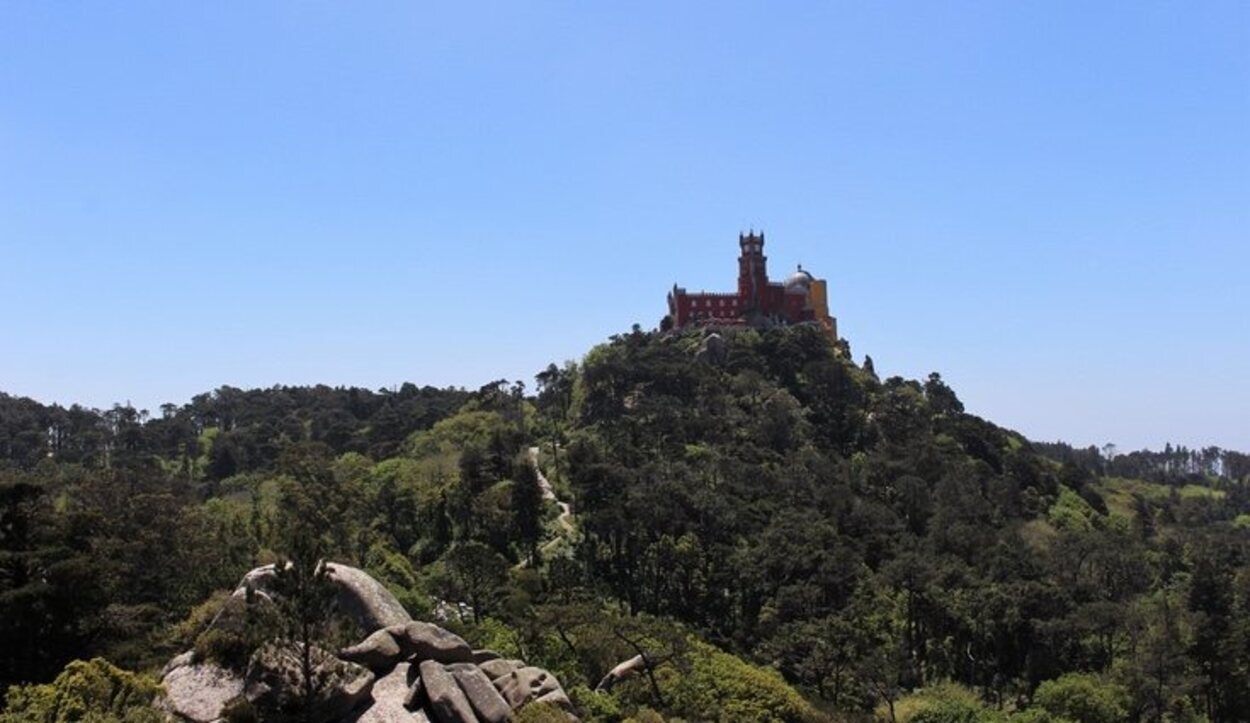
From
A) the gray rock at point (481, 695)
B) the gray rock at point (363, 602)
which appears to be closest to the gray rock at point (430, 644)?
the gray rock at point (481, 695)

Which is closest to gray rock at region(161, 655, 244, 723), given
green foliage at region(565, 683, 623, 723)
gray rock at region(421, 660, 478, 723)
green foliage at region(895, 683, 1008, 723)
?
gray rock at region(421, 660, 478, 723)

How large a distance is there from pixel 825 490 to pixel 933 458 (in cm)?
1796

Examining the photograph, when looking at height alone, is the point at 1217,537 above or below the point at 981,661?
above

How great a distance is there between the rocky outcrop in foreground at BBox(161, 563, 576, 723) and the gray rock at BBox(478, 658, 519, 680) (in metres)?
0.03

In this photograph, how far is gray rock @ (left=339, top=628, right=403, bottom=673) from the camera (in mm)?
30922

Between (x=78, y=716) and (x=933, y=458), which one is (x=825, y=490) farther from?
(x=78, y=716)

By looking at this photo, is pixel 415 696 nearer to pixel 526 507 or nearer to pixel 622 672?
pixel 622 672

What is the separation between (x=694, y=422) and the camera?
93750mm

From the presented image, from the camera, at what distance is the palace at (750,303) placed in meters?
120

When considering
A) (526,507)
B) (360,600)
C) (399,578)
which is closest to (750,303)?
(526,507)

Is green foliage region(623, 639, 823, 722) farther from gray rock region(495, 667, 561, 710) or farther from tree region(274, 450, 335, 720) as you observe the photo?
tree region(274, 450, 335, 720)

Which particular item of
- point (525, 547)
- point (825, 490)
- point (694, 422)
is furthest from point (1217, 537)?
point (525, 547)

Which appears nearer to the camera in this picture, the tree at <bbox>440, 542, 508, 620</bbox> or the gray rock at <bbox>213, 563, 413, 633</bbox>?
the gray rock at <bbox>213, 563, 413, 633</bbox>

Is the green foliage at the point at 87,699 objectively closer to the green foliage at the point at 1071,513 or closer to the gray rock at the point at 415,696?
the gray rock at the point at 415,696
